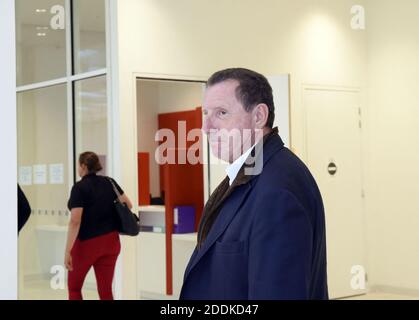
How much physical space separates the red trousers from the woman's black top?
0.21ft

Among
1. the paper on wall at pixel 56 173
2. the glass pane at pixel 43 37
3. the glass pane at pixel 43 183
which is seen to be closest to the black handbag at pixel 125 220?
the glass pane at pixel 43 183

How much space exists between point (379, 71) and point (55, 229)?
3.88 meters

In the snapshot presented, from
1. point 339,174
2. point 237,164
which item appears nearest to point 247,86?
point 237,164

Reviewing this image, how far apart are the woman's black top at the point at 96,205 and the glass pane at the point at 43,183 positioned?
2.44ft

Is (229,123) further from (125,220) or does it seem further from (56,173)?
(56,173)

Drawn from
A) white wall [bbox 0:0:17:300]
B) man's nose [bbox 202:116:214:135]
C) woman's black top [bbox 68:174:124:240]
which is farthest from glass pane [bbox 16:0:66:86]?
man's nose [bbox 202:116:214:135]

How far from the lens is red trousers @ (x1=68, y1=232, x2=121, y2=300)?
5.62 metres

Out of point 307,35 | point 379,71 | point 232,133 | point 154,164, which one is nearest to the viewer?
point 232,133

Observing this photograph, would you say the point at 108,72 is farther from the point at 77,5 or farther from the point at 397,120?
the point at 397,120

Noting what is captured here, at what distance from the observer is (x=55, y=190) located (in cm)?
655

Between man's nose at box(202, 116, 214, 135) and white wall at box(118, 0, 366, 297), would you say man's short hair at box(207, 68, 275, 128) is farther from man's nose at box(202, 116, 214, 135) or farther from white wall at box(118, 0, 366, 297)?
white wall at box(118, 0, 366, 297)

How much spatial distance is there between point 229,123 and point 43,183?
5.26 metres
